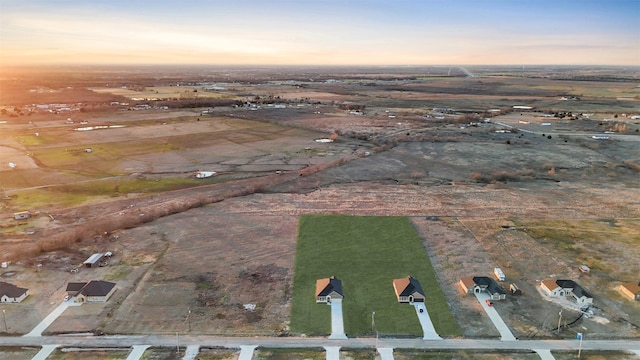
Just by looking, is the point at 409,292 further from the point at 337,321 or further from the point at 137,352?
the point at 137,352

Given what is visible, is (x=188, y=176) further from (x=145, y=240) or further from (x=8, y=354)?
(x=8, y=354)

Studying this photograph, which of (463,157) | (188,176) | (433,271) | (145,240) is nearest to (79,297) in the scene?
(145,240)

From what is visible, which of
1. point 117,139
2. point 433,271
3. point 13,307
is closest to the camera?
point 13,307

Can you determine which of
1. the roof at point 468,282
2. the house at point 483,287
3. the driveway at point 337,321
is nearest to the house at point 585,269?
the house at point 483,287

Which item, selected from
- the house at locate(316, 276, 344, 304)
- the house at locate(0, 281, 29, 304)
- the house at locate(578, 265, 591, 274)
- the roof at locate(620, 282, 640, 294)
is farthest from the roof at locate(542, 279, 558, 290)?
the house at locate(0, 281, 29, 304)

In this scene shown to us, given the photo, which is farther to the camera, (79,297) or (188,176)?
(188,176)

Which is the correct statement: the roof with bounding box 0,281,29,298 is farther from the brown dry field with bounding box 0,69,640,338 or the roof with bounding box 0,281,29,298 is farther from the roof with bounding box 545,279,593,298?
the roof with bounding box 545,279,593,298
